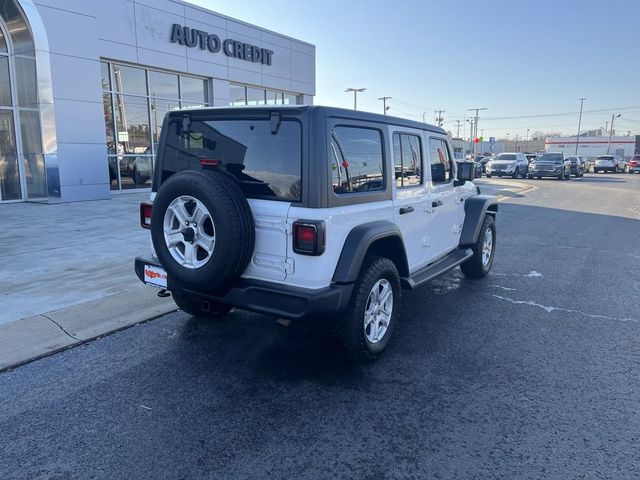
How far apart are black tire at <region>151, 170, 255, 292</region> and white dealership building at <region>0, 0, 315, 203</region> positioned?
429 inches

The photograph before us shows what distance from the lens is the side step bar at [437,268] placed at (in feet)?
13.9

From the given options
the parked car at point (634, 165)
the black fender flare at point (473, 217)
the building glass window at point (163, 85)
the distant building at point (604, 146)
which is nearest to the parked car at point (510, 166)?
the parked car at point (634, 165)

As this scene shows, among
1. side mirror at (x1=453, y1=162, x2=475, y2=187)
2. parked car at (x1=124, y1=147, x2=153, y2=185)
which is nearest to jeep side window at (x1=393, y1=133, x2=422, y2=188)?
side mirror at (x1=453, y1=162, x2=475, y2=187)

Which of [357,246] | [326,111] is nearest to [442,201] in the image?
[357,246]

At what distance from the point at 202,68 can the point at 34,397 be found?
1704 cm

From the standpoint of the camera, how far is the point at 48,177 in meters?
13.4

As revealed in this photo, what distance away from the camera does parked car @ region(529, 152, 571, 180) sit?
1212 inches

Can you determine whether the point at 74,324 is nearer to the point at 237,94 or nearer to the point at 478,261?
the point at 478,261

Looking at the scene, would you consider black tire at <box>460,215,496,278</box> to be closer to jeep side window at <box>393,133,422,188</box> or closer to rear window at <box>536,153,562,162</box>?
jeep side window at <box>393,133,422,188</box>

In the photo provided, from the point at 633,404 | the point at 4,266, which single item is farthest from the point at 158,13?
the point at 633,404

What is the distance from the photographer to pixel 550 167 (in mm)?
30797

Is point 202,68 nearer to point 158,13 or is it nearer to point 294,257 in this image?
point 158,13

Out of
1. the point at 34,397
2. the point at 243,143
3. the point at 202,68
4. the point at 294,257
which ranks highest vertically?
the point at 202,68

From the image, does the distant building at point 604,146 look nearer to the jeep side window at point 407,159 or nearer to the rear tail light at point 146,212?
the jeep side window at point 407,159
